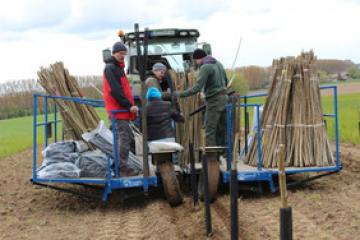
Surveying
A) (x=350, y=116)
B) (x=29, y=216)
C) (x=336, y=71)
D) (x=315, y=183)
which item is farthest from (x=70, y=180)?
(x=336, y=71)

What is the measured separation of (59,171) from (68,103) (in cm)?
143

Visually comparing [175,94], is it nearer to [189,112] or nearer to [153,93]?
[153,93]

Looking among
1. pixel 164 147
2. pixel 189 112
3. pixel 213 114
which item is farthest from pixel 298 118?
pixel 164 147

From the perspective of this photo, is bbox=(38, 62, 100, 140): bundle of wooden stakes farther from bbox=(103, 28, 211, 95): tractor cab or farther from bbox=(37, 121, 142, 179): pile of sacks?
bbox=(103, 28, 211, 95): tractor cab

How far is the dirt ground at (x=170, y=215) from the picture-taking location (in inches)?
225

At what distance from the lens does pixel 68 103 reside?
826 centimetres

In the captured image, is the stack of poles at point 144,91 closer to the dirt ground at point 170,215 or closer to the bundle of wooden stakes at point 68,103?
the dirt ground at point 170,215

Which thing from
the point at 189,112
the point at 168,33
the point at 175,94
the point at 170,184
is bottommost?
the point at 170,184

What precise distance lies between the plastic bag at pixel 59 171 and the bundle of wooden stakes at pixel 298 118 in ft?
9.14

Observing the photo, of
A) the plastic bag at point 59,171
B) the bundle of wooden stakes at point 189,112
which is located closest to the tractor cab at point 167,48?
the bundle of wooden stakes at point 189,112

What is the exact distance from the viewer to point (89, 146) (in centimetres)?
839

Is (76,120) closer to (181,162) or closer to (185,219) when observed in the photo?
(181,162)

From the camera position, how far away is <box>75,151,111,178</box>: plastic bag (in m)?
7.44

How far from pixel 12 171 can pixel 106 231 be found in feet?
20.3
